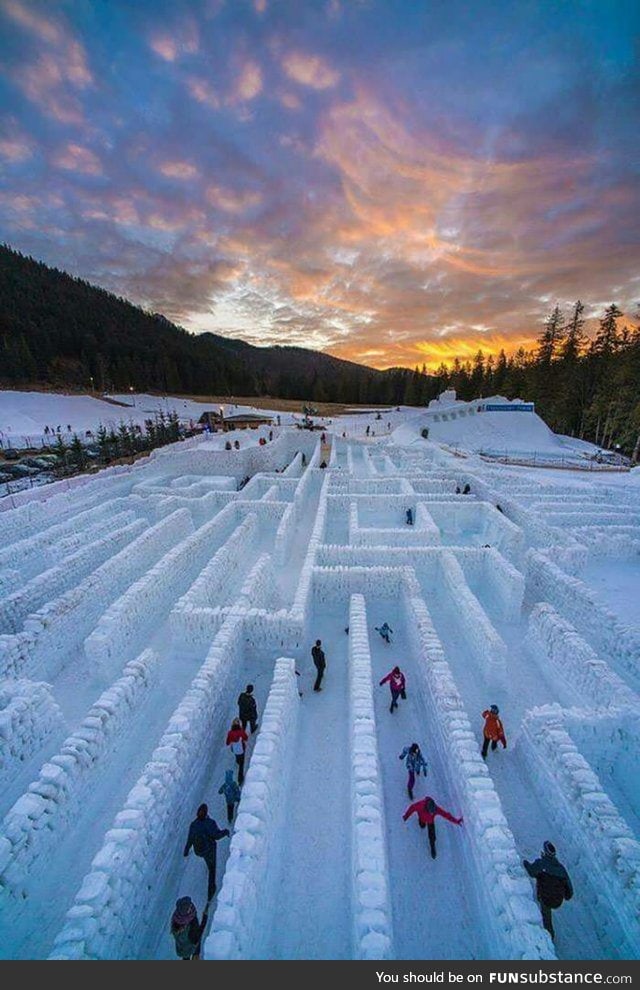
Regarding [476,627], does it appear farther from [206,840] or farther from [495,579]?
[206,840]

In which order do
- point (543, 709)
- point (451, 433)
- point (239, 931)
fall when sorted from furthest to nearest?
point (451, 433) → point (543, 709) → point (239, 931)

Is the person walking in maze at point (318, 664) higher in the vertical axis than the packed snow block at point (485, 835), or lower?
lower

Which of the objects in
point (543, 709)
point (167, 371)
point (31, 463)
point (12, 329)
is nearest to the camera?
point (543, 709)

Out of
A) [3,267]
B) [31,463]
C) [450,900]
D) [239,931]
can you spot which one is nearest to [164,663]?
[239,931]

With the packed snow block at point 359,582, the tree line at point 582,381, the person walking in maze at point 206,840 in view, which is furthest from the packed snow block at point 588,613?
the tree line at point 582,381

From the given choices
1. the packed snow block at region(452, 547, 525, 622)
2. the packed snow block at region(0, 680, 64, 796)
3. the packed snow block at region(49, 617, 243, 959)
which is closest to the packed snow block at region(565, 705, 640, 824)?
the packed snow block at region(452, 547, 525, 622)

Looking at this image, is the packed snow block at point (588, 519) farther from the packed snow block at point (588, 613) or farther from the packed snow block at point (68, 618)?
the packed snow block at point (68, 618)

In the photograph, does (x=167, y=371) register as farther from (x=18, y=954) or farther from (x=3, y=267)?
(x=18, y=954)
